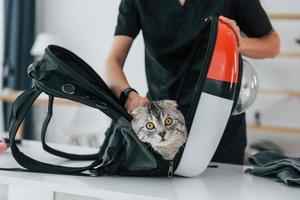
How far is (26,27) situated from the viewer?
356 centimetres

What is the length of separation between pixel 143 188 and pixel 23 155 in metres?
0.26

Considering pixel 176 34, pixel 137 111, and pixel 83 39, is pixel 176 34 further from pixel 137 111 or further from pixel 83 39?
pixel 83 39

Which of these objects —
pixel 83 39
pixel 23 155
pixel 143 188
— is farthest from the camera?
pixel 83 39

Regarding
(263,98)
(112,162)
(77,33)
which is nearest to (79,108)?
(77,33)

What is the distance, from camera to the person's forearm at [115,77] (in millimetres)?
902

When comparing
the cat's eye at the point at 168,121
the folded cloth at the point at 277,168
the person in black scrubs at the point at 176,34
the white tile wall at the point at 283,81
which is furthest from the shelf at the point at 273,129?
the cat's eye at the point at 168,121

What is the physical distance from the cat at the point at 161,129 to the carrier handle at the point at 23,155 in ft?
0.42

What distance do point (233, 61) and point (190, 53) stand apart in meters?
0.26

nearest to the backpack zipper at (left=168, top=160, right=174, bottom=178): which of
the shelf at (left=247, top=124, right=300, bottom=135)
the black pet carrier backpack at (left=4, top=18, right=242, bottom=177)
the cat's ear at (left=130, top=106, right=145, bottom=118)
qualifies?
the black pet carrier backpack at (left=4, top=18, right=242, bottom=177)

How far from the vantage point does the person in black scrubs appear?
3.45ft

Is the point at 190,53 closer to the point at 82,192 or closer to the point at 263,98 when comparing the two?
the point at 82,192

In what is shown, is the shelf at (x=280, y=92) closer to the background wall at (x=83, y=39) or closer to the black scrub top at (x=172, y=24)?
the background wall at (x=83, y=39)

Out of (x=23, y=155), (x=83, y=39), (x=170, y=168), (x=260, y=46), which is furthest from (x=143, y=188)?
(x=83, y=39)

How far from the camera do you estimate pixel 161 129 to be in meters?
0.77
